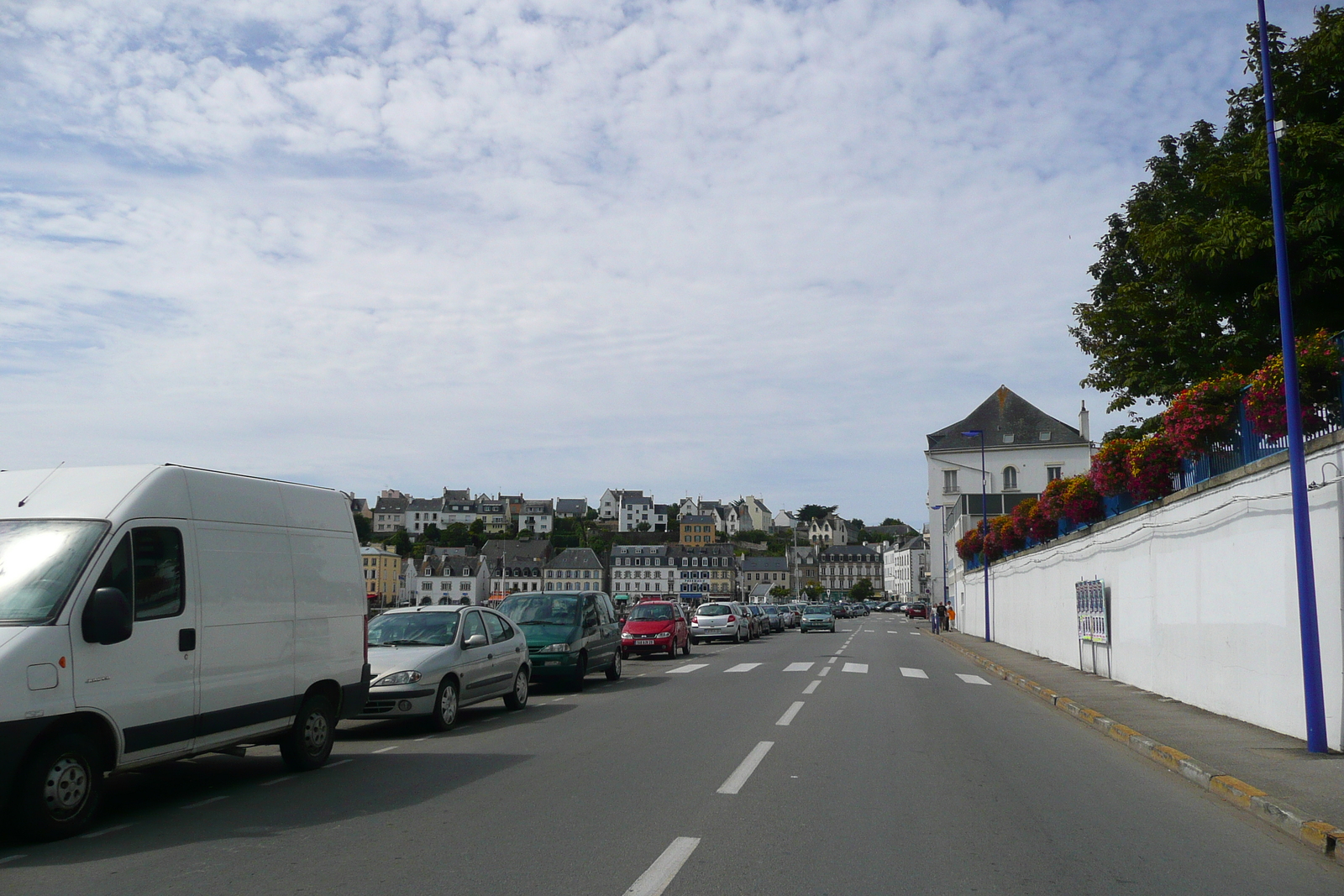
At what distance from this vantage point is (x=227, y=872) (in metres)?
5.85

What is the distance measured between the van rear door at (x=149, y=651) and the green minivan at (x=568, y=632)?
998 cm

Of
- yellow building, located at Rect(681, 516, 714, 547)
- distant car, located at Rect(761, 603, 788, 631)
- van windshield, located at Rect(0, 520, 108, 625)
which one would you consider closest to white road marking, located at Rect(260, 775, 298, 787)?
van windshield, located at Rect(0, 520, 108, 625)

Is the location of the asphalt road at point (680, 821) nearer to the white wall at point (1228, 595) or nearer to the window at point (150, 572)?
the window at point (150, 572)

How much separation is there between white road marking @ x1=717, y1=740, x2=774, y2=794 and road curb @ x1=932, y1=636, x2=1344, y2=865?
382 centimetres

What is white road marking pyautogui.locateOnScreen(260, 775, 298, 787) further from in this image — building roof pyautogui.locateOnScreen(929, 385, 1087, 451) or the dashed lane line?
building roof pyautogui.locateOnScreen(929, 385, 1087, 451)

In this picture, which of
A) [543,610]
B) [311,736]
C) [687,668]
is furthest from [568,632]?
[311,736]

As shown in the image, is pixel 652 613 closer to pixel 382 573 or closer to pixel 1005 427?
pixel 1005 427

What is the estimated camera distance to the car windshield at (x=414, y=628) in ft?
43.7

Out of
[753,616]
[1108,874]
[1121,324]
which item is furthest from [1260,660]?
[753,616]

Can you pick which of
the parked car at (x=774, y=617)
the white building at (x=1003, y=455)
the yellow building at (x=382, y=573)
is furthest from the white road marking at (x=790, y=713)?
the yellow building at (x=382, y=573)

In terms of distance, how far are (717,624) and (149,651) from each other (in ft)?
108

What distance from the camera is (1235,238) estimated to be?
66.8ft

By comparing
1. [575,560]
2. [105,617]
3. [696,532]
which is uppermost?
[696,532]

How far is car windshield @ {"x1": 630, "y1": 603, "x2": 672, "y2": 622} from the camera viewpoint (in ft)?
93.5
